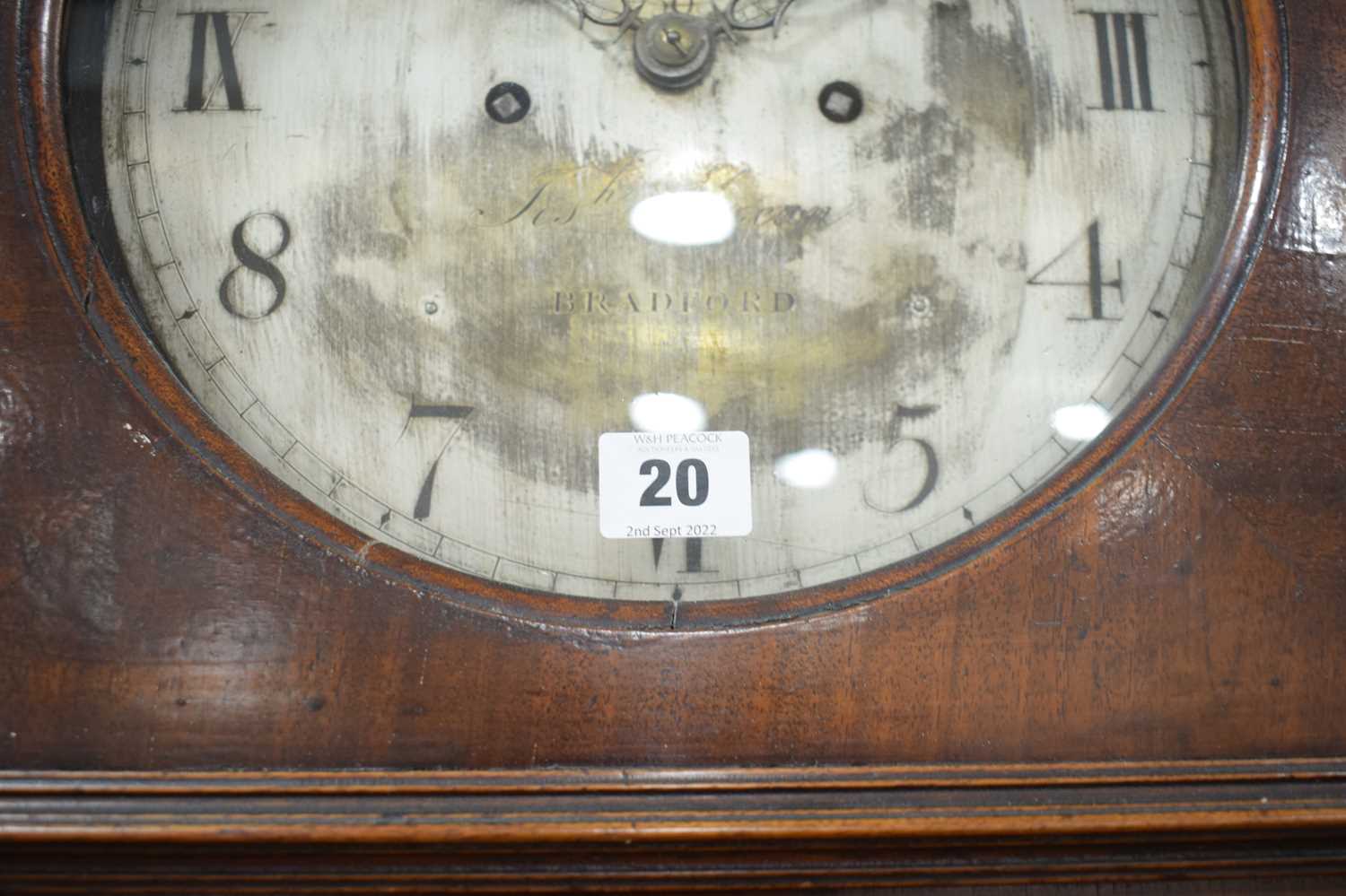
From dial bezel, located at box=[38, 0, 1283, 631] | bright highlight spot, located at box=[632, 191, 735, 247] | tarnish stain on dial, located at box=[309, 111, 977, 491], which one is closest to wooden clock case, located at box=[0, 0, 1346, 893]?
dial bezel, located at box=[38, 0, 1283, 631]

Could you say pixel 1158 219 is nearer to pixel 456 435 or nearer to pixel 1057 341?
pixel 1057 341

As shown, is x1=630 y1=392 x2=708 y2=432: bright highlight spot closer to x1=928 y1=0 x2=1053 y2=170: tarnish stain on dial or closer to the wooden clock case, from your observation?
the wooden clock case

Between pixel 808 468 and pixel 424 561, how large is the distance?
0.25 meters

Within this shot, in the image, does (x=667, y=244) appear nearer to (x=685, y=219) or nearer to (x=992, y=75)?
(x=685, y=219)

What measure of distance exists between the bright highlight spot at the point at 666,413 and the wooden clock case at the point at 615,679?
0.41 feet

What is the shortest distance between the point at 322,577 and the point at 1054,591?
43 cm

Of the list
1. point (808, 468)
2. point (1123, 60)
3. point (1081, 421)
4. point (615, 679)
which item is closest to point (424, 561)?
point (615, 679)

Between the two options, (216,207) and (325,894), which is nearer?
(325,894)

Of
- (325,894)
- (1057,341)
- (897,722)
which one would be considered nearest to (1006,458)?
(1057,341)

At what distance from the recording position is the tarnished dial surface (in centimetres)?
82

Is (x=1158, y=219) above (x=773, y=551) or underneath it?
above

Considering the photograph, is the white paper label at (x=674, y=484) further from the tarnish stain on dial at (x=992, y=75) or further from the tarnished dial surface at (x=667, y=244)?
the tarnish stain on dial at (x=992, y=75)

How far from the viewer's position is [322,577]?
76cm

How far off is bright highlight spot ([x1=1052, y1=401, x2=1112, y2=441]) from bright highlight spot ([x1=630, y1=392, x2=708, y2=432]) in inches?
9.0
